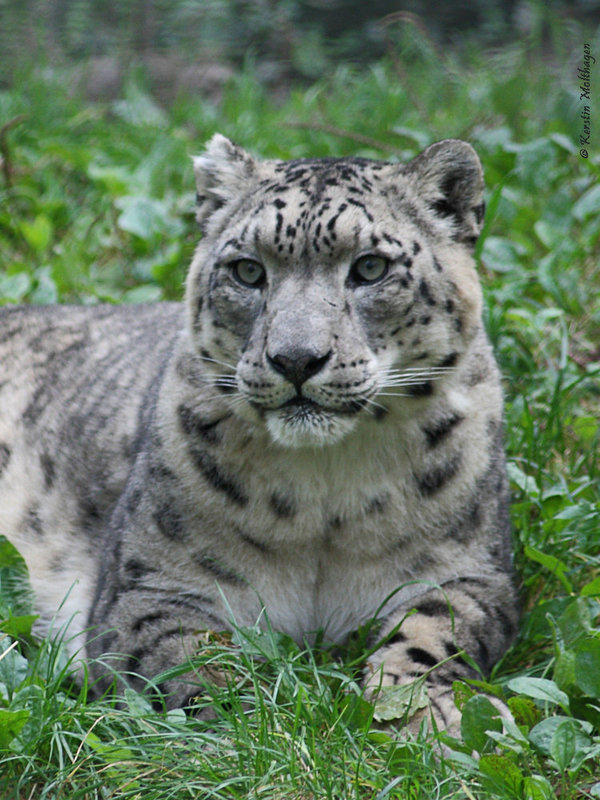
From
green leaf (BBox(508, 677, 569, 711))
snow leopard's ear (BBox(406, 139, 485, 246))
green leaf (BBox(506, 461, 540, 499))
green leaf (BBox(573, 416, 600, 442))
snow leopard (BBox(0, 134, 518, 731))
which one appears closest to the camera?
green leaf (BBox(508, 677, 569, 711))

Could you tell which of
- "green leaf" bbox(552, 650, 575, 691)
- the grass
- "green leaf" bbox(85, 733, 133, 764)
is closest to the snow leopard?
the grass

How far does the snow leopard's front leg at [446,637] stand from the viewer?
3.75m

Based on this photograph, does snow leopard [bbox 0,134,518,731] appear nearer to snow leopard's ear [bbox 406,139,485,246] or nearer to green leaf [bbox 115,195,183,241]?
snow leopard's ear [bbox 406,139,485,246]

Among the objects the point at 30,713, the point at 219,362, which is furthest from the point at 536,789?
the point at 219,362

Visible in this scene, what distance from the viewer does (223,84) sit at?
10.9m

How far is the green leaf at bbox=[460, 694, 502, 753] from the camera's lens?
3252 millimetres

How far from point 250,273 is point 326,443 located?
685mm

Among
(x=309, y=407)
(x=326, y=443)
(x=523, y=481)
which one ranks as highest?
(x=309, y=407)

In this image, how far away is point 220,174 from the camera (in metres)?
4.32

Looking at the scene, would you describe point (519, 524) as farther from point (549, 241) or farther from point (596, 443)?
point (549, 241)

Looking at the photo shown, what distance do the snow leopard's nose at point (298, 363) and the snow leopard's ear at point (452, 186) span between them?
0.89 m

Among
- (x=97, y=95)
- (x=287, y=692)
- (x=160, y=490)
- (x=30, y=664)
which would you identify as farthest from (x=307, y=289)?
(x=97, y=95)

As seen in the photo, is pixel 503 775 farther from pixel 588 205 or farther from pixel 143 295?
pixel 588 205

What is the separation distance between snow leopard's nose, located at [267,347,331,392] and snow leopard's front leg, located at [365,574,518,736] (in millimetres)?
901
